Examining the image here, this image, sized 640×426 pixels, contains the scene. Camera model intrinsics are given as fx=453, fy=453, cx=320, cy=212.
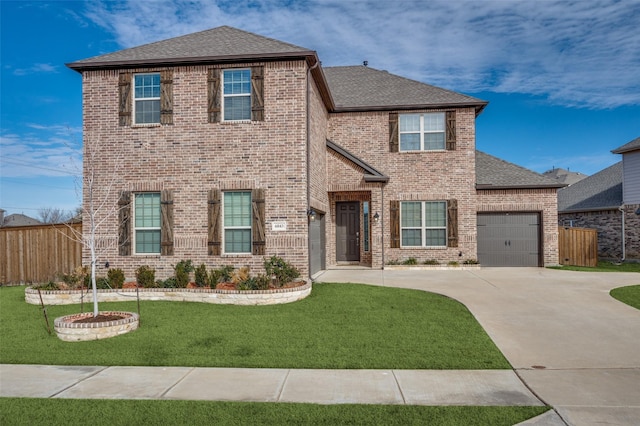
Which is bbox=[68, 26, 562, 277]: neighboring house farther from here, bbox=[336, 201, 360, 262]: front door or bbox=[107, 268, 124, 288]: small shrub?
bbox=[336, 201, 360, 262]: front door

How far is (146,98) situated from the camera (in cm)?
1312

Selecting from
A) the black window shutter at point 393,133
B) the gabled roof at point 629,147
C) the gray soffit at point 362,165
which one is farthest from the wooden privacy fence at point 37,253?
the gabled roof at point 629,147

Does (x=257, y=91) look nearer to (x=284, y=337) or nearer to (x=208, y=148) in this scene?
(x=208, y=148)

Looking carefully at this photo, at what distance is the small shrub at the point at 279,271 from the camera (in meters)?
11.3

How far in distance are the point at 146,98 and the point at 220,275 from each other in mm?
5652

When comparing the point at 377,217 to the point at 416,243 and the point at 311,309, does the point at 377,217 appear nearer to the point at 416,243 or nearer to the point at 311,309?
the point at 416,243

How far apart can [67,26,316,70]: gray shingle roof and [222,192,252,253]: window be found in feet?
12.7

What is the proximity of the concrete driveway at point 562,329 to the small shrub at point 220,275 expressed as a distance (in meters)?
3.02

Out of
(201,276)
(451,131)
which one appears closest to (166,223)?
(201,276)

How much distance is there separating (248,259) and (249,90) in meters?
4.72

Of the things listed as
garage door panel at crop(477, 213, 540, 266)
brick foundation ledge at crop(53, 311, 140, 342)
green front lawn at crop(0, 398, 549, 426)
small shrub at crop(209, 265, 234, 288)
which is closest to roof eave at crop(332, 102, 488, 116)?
garage door panel at crop(477, 213, 540, 266)

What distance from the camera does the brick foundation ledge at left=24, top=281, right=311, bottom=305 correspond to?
10.3m

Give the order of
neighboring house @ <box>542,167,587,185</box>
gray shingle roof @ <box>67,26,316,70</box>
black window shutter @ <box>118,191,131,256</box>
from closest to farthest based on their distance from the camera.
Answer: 1. gray shingle roof @ <box>67,26,316,70</box>
2. black window shutter @ <box>118,191,131,256</box>
3. neighboring house @ <box>542,167,587,185</box>

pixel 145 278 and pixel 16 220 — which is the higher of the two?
pixel 16 220
